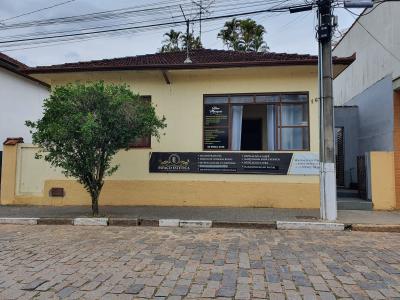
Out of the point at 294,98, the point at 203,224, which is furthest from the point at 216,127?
the point at 203,224

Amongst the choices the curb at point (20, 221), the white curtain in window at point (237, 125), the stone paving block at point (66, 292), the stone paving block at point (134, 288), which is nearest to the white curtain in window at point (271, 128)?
the white curtain in window at point (237, 125)

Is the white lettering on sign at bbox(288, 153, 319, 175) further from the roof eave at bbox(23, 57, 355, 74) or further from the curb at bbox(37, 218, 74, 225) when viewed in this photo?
the curb at bbox(37, 218, 74, 225)

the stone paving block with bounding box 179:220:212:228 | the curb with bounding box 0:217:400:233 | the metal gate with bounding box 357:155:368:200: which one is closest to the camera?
the curb with bounding box 0:217:400:233

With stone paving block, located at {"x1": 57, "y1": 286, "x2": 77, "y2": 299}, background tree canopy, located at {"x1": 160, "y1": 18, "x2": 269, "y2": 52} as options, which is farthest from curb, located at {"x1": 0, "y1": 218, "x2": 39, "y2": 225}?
background tree canopy, located at {"x1": 160, "y1": 18, "x2": 269, "y2": 52}

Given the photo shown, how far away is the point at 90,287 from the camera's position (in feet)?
15.4

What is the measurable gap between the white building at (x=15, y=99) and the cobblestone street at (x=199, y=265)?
865 centimetres

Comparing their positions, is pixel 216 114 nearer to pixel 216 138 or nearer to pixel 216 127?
pixel 216 127

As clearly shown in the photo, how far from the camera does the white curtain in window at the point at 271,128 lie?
11.5 m

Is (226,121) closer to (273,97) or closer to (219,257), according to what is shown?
(273,97)

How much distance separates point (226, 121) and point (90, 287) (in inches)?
307

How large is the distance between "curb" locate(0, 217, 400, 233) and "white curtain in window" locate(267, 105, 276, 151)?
325cm

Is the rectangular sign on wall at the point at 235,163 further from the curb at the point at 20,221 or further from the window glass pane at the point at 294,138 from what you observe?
the curb at the point at 20,221

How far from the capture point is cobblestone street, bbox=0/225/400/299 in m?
4.55

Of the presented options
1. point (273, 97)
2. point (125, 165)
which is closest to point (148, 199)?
point (125, 165)
